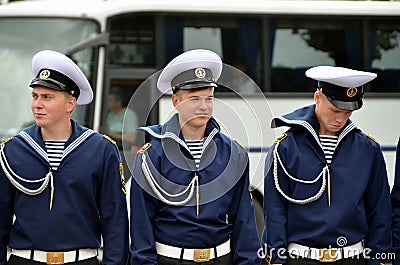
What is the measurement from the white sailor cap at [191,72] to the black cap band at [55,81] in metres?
0.49

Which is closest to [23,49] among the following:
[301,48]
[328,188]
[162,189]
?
[301,48]

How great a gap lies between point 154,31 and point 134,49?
1.03ft

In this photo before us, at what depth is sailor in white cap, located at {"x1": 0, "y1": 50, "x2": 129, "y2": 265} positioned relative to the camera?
3.65 meters

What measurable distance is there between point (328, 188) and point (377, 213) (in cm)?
33

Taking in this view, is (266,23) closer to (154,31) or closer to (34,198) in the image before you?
(154,31)

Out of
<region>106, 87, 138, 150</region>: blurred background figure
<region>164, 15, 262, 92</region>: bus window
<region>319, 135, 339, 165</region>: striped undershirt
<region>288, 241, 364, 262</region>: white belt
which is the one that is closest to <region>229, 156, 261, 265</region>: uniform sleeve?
<region>288, 241, 364, 262</region>: white belt

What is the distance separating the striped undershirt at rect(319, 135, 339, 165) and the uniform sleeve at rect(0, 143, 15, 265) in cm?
177

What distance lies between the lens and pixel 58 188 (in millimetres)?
3699

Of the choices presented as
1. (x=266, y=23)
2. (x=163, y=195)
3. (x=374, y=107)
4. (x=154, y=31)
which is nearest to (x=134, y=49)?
(x=154, y=31)

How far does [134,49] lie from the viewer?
304 inches

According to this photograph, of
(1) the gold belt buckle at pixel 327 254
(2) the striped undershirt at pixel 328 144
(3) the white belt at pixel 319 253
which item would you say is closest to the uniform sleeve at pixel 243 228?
(3) the white belt at pixel 319 253

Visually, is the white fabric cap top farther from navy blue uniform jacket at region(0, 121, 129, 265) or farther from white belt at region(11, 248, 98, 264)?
white belt at region(11, 248, 98, 264)

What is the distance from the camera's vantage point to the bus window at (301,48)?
26.2 feet

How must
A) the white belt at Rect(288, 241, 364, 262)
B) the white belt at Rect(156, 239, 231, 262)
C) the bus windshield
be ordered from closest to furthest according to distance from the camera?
the white belt at Rect(156, 239, 231, 262), the white belt at Rect(288, 241, 364, 262), the bus windshield
